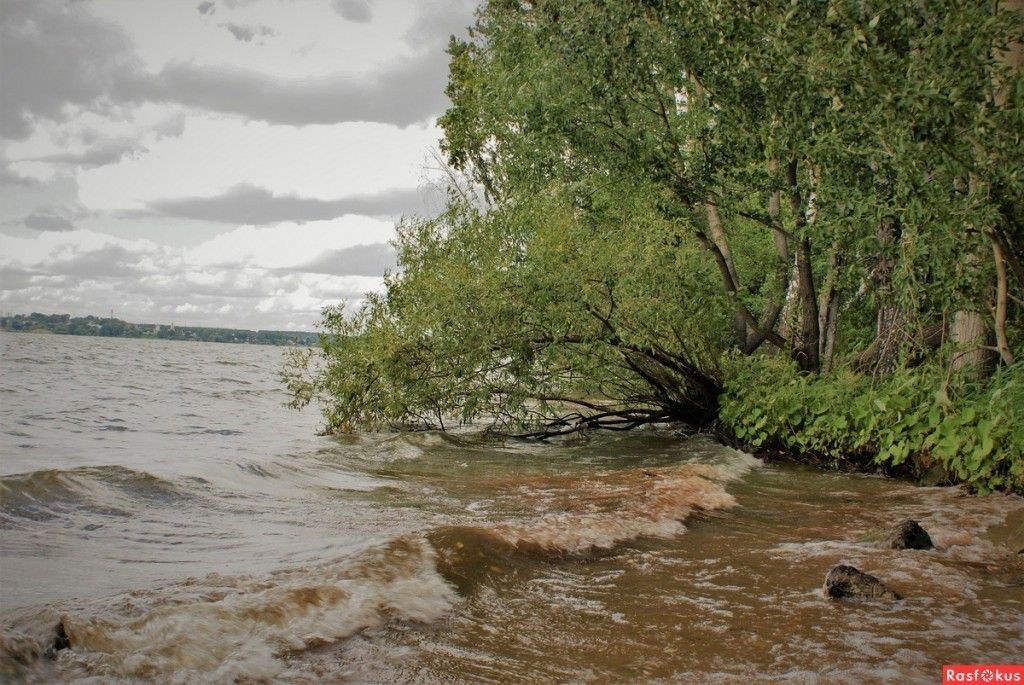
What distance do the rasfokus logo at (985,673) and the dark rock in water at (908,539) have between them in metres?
2.58

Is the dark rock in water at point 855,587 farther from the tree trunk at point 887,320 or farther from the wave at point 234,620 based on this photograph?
the tree trunk at point 887,320

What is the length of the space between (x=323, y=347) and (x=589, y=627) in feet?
41.5

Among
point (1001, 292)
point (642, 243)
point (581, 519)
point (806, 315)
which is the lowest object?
point (581, 519)

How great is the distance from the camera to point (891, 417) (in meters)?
11.6

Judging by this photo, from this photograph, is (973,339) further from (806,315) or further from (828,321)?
(828,321)

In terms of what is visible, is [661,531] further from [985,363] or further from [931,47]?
[985,363]

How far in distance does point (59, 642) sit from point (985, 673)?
4.49 metres

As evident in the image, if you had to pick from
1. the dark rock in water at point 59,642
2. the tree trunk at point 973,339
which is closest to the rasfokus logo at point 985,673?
the dark rock in water at point 59,642

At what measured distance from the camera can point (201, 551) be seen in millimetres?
7066

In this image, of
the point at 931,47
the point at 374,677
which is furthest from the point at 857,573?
the point at 931,47

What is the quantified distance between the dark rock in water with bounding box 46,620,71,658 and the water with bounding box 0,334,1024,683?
23mm

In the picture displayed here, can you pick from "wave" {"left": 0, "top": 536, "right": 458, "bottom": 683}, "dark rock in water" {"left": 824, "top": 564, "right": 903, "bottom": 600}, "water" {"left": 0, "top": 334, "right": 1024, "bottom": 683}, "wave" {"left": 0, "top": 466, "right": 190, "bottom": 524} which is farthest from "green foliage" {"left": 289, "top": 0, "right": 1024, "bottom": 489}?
"wave" {"left": 0, "top": 536, "right": 458, "bottom": 683}

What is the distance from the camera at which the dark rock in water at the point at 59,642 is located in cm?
429

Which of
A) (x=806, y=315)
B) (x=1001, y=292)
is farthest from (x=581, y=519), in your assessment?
(x=806, y=315)
